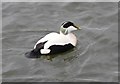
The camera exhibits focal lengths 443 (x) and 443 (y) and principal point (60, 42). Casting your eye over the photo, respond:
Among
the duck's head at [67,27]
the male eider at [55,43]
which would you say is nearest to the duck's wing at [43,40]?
the male eider at [55,43]

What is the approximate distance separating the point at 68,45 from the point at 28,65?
1236 millimetres

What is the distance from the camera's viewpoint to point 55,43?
409 inches

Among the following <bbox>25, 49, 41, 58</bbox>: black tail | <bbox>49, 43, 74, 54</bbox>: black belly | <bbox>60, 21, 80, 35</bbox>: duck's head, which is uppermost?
<bbox>60, 21, 80, 35</bbox>: duck's head

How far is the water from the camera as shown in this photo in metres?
9.58

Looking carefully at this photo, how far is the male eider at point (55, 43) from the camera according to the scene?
1031 centimetres

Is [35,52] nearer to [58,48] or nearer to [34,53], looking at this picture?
[34,53]

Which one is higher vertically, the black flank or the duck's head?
the duck's head

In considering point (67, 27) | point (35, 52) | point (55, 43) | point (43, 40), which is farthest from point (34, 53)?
point (67, 27)

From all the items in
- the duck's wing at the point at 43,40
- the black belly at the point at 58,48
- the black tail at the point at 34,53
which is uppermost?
the duck's wing at the point at 43,40

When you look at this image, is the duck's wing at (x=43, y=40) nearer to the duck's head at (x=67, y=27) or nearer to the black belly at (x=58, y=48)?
the black belly at (x=58, y=48)

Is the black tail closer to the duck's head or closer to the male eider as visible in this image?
the male eider

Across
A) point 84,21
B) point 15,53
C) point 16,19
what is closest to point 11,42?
point 15,53

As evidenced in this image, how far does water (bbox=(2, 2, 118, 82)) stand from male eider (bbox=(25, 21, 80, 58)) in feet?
0.45

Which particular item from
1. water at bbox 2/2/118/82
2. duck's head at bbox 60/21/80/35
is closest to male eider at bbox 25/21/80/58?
duck's head at bbox 60/21/80/35
